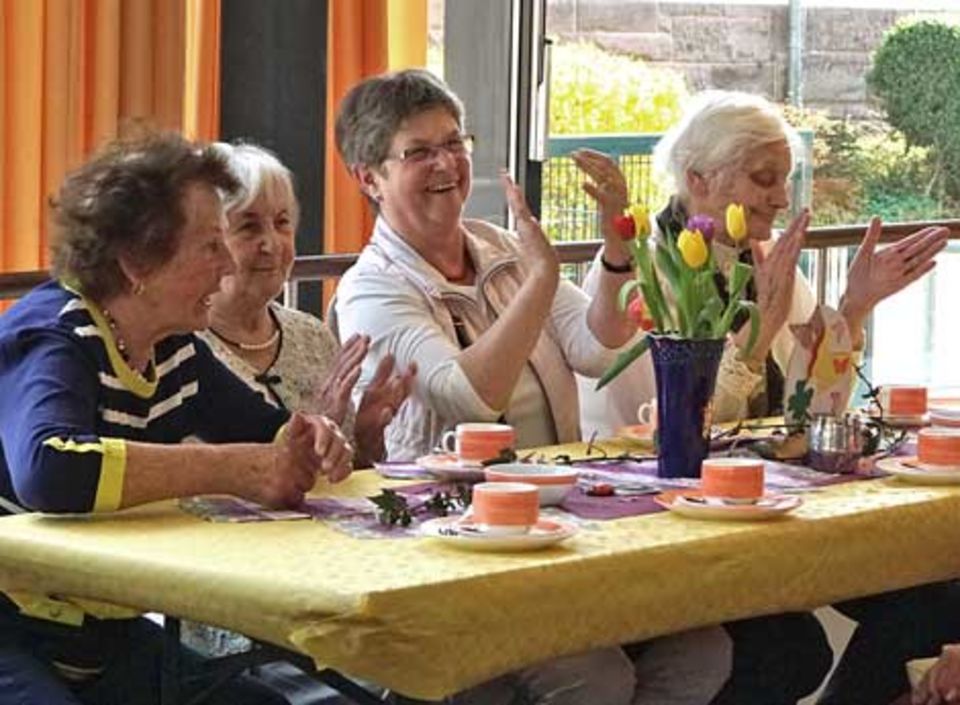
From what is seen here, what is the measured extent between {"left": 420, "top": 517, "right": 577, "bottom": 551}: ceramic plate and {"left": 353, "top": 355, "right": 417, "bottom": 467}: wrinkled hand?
77cm

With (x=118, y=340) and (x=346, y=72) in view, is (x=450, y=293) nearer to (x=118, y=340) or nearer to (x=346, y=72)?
(x=118, y=340)

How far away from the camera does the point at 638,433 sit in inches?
150

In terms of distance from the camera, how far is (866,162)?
7320mm

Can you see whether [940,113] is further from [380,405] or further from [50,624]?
[50,624]

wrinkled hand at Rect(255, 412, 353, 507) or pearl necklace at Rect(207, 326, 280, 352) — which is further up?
pearl necklace at Rect(207, 326, 280, 352)

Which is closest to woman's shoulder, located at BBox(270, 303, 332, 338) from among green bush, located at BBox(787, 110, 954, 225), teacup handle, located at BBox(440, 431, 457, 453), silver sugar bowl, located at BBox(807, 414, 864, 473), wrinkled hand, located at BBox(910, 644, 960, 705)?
teacup handle, located at BBox(440, 431, 457, 453)

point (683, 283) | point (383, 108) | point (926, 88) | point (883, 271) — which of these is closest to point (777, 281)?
point (883, 271)

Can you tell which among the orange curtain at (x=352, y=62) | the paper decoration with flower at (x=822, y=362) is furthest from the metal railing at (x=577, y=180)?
the paper decoration with flower at (x=822, y=362)

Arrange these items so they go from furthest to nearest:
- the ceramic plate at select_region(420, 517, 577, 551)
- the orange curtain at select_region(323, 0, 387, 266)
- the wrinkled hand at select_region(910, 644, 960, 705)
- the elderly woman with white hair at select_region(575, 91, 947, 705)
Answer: the orange curtain at select_region(323, 0, 387, 266), the elderly woman with white hair at select_region(575, 91, 947, 705), the wrinkled hand at select_region(910, 644, 960, 705), the ceramic plate at select_region(420, 517, 577, 551)

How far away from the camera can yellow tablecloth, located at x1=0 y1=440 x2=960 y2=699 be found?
260cm

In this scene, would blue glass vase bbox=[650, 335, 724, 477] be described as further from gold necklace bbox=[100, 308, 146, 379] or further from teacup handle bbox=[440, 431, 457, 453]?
gold necklace bbox=[100, 308, 146, 379]

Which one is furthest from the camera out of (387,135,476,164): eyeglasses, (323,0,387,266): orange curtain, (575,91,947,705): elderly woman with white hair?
(323,0,387,266): orange curtain

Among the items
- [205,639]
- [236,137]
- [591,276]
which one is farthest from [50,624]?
[236,137]

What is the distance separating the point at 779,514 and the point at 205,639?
0.95m
